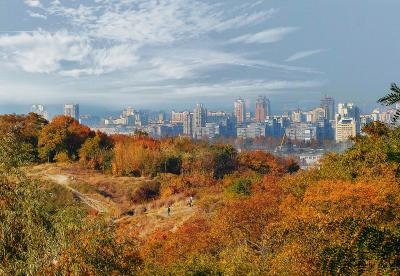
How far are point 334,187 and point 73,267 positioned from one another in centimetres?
1556

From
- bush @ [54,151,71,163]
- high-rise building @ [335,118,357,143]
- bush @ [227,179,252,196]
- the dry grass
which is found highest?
high-rise building @ [335,118,357,143]

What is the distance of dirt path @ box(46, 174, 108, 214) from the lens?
1638 inches

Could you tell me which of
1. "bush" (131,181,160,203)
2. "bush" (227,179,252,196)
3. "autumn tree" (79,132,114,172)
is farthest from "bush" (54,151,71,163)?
"bush" (227,179,252,196)

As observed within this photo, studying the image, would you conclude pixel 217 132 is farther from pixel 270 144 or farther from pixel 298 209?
pixel 298 209

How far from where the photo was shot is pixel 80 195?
43688mm

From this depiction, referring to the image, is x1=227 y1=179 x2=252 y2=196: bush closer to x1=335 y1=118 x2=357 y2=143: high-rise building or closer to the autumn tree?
the autumn tree

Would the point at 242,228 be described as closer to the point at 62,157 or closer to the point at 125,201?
the point at 125,201

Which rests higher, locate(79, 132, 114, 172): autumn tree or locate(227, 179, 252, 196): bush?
locate(79, 132, 114, 172): autumn tree

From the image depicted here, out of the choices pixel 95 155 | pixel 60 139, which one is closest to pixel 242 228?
pixel 95 155

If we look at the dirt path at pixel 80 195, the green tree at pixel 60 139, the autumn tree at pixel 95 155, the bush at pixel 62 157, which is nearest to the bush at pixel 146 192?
the dirt path at pixel 80 195

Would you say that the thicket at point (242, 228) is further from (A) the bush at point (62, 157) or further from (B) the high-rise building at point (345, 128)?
(B) the high-rise building at point (345, 128)

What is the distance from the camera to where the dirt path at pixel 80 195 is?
4159 centimetres

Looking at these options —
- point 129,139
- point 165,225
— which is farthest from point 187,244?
point 129,139

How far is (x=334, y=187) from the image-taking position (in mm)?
21016
